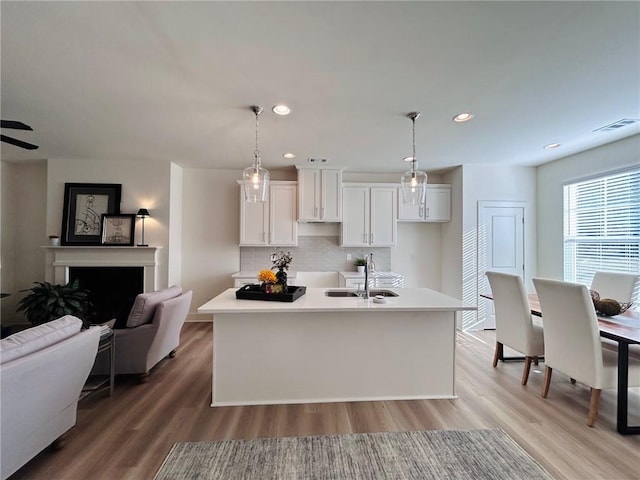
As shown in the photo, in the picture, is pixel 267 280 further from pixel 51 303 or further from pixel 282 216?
pixel 51 303

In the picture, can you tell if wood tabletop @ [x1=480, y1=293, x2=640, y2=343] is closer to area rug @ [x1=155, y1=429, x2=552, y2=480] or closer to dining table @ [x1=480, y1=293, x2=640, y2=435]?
dining table @ [x1=480, y1=293, x2=640, y2=435]

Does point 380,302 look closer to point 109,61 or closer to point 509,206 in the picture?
point 109,61

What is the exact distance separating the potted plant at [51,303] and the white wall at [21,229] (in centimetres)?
114

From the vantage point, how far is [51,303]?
346cm

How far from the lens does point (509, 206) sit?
4547 millimetres

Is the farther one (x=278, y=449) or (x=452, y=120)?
(x=452, y=120)

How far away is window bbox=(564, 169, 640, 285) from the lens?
3.32 metres

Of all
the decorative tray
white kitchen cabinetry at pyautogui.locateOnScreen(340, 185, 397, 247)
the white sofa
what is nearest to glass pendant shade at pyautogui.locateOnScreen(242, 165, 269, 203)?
the decorative tray

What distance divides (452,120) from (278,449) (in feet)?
10.5

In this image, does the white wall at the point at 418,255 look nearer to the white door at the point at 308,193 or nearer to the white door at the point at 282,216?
the white door at the point at 308,193

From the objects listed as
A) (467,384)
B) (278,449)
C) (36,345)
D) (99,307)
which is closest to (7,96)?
(36,345)

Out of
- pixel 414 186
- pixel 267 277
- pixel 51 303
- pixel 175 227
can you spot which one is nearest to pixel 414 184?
pixel 414 186

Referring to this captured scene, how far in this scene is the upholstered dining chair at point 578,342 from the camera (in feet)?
6.90

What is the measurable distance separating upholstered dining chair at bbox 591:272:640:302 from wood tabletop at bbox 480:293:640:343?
0.33m
